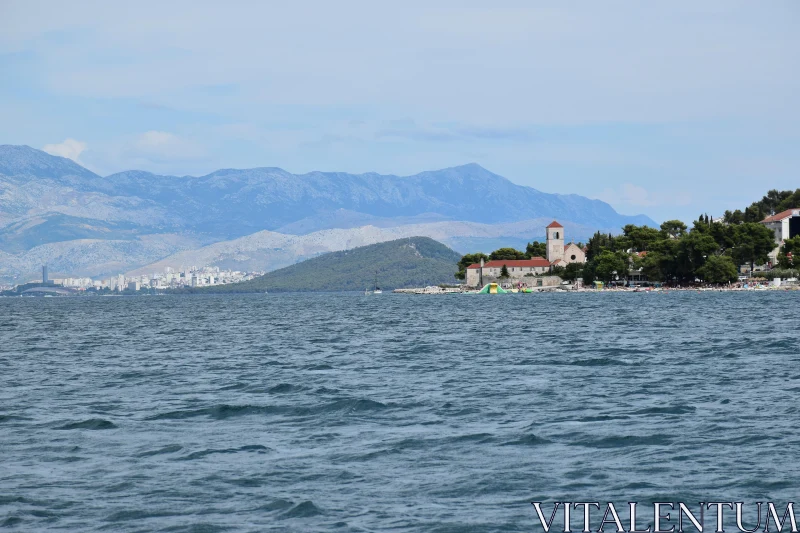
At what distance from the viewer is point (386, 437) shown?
25.3 meters

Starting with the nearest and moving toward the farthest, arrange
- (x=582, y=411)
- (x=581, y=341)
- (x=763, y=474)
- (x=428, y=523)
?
1. (x=428, y=523)
2. (x=763, y=474)
3. (x=582, y=411)
4. (x=581, y=341)

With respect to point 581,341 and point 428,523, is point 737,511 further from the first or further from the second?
point 581,341

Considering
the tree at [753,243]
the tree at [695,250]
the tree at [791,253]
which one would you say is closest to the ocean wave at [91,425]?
the tree at [695,250]

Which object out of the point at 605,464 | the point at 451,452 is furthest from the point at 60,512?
the point at 605,464

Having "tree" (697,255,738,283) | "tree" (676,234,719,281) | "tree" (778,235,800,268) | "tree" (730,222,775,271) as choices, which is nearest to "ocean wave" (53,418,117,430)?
"tree" (697,255,738,283)

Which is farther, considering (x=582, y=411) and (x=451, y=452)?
(x=582, y=411)

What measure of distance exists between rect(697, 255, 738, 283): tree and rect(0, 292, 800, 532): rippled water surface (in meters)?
144

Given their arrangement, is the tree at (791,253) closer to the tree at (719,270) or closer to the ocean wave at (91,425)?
the tree at (719,270)

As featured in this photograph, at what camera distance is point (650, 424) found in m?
26.3

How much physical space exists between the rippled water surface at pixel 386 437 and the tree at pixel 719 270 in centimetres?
14379

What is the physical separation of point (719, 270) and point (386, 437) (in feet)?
567

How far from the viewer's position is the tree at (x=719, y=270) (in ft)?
616

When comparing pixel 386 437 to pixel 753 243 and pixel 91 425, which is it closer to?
pixel 91 425

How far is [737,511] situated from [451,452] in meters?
7.10
